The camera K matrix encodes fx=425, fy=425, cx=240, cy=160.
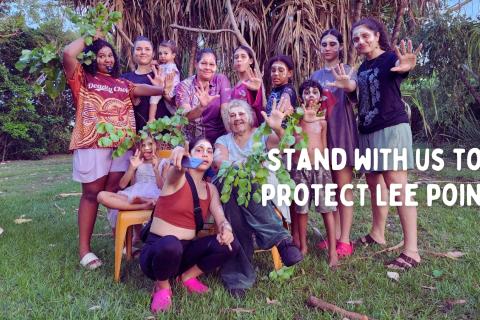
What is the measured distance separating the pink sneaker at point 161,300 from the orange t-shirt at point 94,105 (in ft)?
4.10

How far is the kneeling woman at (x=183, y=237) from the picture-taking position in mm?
2596

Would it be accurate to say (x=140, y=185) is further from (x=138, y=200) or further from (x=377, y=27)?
(x=377, y=27)

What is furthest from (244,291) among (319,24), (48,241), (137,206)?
(319,24)

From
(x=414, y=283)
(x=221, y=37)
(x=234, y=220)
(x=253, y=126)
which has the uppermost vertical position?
(x=221, y=37)

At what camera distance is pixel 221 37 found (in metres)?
6.23

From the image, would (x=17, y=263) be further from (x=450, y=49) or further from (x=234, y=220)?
(x=450, y=49)

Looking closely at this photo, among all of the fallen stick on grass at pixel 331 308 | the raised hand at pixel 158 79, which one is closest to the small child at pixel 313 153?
the fallen stick on grass at pixel 331 308

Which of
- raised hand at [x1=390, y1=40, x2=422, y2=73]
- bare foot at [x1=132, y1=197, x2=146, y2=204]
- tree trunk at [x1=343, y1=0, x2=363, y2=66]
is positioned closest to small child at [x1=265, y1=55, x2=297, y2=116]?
raised hand at [x1=390, y1=40, x2=422, y2=73]

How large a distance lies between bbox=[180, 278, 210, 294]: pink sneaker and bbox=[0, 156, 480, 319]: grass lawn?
0.17 feet

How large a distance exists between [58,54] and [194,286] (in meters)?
1.98

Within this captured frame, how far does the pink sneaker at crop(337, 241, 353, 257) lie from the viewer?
11.6 ft

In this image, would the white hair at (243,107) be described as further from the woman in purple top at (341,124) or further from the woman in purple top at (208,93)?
the woman in purple top at (341,124)

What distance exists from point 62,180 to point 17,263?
5.86 meters

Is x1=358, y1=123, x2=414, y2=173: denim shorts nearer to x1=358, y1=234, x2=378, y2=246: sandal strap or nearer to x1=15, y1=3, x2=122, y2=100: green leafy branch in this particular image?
x1=358, y1=234, x2=378, y2=246: sandal strap
